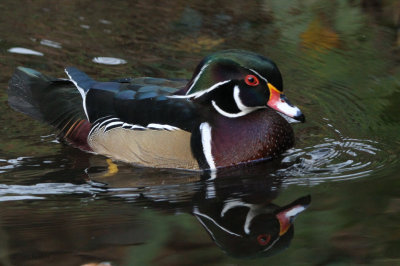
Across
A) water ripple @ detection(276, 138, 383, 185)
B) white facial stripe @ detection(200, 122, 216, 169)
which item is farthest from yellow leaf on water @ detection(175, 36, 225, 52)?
white facial stripe @ detection(200, 122, 216, 169)

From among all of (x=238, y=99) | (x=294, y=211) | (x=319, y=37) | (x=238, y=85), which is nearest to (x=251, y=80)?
(x=238, y=85)

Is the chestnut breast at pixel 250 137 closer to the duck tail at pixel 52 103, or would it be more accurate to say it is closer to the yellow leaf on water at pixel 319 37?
the duck tail at pixel 52 103

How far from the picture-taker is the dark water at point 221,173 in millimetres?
4547

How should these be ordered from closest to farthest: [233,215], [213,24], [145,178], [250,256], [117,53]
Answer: [250,256]
[233,215]
[145,178]
[117,53]
[213,24]

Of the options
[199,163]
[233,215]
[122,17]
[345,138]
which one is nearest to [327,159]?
[345,138]

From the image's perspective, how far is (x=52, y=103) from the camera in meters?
6.83

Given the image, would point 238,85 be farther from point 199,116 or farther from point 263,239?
point 263,239

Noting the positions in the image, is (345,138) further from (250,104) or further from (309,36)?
(309,36)

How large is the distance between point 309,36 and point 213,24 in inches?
45.3

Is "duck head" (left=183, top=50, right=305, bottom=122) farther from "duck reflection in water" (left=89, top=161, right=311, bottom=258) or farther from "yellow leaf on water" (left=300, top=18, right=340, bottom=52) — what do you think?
"yellow leaf on water" (left=300, top=18, right=340, bottom=52)

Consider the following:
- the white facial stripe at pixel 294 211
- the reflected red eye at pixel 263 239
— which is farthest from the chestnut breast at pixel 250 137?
the reflected red eye at pixel 263 239

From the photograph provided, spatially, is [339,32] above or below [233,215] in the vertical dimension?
above

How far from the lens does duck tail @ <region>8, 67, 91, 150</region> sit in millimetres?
6746

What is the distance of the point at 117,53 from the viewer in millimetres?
8281
